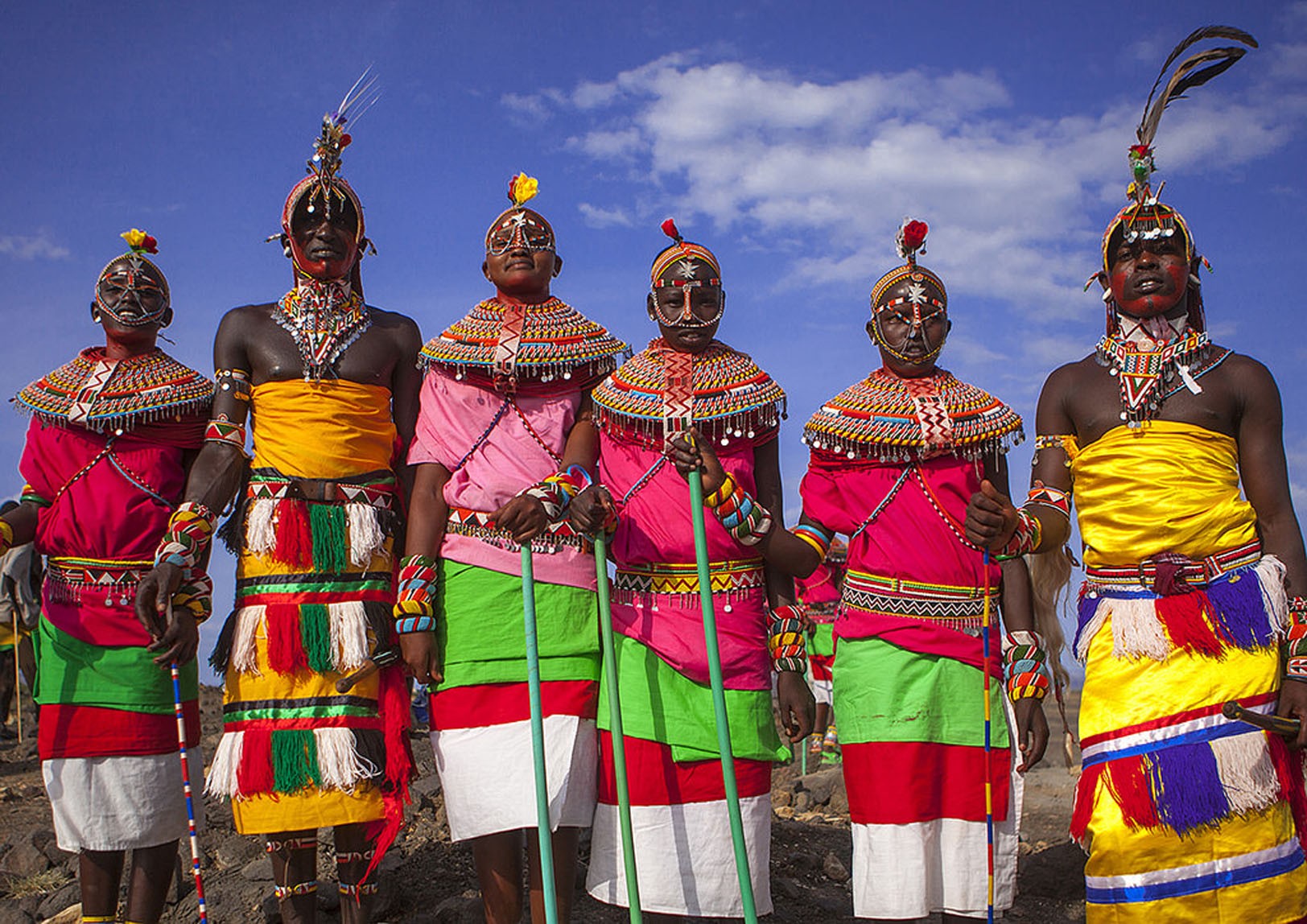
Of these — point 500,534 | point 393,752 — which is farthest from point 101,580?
point 500,534

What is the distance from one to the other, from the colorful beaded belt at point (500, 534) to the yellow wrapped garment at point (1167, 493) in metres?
2.07

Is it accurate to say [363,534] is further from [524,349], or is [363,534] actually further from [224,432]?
[524,349]

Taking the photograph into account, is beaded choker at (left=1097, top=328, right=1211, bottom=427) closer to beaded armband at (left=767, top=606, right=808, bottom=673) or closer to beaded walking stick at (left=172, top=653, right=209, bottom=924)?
beaded armband at (left=767, top=606, right=808, bottom=673)

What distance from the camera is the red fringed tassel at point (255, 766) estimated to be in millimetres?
4723

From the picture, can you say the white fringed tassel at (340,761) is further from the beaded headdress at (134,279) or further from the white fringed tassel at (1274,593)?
the white fringed tassel at (1274,593)

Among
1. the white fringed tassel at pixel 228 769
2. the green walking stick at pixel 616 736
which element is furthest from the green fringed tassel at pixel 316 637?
the green walking stick at pixel 616 736

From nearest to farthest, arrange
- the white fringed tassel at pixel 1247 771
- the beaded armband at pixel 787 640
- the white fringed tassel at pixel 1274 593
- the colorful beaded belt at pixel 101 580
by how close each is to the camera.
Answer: the white fringed tassel at pixel 1247 771 < the white fringed tassel at pixel 1274 593 < the beaded armband at pixel 787 640 < the colorful beaded belt at pixel 101 580

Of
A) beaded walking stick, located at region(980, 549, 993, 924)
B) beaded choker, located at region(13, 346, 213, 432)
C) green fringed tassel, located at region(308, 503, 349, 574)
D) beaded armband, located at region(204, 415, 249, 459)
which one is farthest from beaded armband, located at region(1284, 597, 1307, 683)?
beaded choker, located at region(13, 346, 213, 432)

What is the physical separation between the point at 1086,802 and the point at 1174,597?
2.77 feet

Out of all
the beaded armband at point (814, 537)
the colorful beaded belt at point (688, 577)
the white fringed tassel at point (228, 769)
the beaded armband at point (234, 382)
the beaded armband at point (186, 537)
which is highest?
the beaded armband at point (234, 382)

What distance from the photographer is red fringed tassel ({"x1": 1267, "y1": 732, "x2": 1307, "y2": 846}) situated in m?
4.29

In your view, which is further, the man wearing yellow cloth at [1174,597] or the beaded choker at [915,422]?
the beaded choker at [915,422]

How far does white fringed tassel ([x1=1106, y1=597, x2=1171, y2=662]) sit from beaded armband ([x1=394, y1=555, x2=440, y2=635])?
8.79ft

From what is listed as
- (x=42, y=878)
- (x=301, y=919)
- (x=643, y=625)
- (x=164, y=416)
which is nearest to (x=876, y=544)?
(x=643, y=625)
